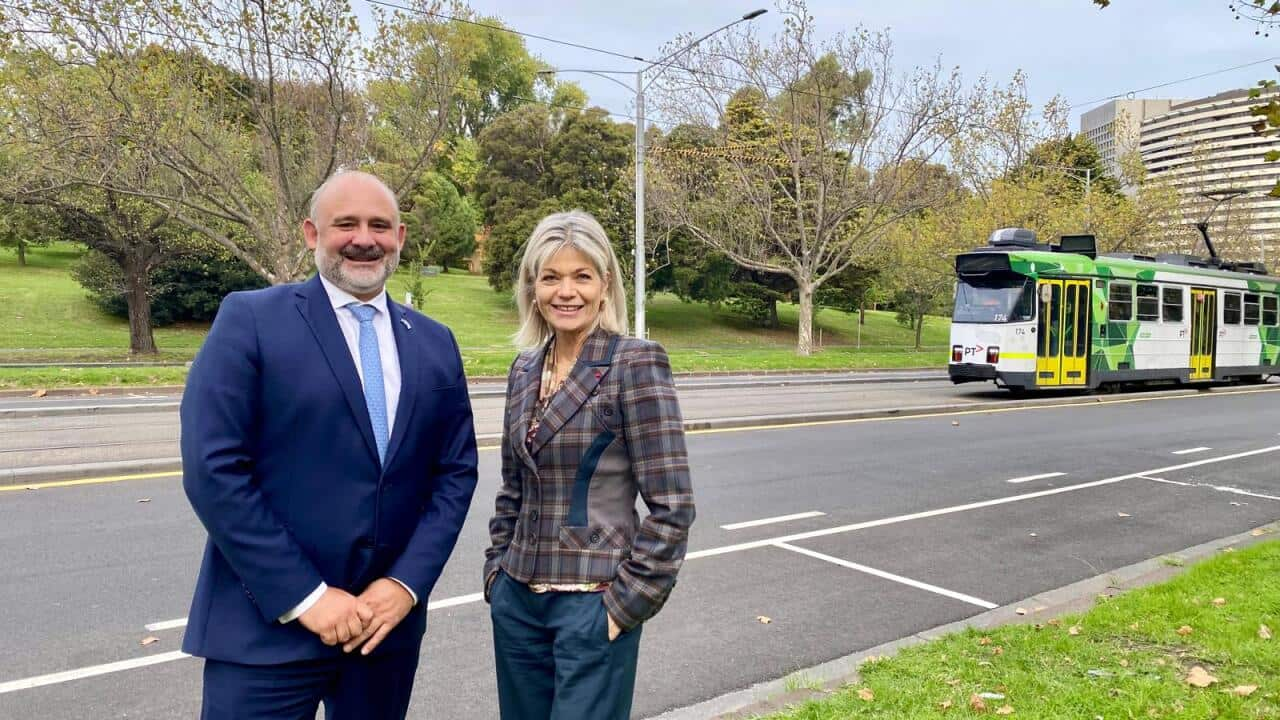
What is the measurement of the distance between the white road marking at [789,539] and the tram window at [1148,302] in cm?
892

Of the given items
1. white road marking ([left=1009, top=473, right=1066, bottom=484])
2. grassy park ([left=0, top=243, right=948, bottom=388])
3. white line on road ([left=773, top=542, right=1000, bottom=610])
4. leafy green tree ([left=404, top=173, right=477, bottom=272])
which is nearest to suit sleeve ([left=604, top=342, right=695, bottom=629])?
white line on road ([left=773, top=542, right=1000, bottom=610])

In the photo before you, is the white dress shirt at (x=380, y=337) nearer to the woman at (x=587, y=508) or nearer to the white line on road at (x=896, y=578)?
the woman at (x=587, y=508)

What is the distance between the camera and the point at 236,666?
7.00 ft

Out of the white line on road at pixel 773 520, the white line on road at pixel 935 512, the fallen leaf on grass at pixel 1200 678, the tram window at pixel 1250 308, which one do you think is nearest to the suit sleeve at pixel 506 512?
the fallen leaf on grass at pixel 1200 678

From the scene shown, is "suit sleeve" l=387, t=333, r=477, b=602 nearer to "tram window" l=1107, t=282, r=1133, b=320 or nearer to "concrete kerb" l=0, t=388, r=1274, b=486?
"concrete kerb" l=0, t=388, r=1274, b=486

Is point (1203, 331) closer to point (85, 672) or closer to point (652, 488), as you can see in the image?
point (652, 488)

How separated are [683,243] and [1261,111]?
A: 39862mm

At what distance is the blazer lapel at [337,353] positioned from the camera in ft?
7.28

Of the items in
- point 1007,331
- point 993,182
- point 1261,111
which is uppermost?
point 993,182

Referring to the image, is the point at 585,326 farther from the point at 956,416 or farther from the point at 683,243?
the point at 683,243

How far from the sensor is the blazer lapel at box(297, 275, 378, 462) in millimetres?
2219

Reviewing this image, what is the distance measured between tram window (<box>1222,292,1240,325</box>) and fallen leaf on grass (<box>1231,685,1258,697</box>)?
2407cm

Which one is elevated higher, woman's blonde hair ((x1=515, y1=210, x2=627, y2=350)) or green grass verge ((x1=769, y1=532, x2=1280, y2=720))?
woman's blonde hair ((x1=515, y1=210, x2=627, y2=350))

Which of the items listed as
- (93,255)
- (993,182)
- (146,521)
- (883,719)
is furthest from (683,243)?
(883,719)
